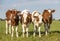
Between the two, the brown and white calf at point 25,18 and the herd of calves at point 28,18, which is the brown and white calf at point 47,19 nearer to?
the herd of calves at point 28,18

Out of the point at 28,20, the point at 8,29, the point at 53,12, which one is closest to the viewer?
the point at 28,20

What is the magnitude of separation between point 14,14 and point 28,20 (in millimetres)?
1560

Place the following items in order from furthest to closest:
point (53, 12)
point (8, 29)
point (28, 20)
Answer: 1. point (8, 29)
2. point (53, 12)
3. point (28, 20)

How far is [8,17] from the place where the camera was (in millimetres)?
22828

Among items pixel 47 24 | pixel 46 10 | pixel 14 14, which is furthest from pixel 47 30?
pixel 14 14

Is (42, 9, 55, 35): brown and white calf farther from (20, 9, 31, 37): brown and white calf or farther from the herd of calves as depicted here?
(20, 9, 31, 37): brown and white calf

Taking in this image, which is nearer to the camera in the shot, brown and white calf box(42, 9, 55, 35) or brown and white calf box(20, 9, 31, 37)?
brown and white calf box(20, 9, 31, 37)

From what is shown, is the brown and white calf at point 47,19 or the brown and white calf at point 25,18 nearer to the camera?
the brown and white calf at point 25,18

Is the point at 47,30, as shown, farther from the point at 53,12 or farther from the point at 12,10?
the point at 12,10

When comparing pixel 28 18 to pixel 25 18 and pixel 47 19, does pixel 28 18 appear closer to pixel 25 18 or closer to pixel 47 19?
pixel 25 18

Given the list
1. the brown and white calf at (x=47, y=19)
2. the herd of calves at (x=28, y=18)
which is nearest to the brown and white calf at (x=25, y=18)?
the herd of calves at (x=28, y=18)

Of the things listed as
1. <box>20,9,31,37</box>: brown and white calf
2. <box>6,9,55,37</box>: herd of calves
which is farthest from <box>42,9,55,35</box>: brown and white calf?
<box>20,9,31,37</box>: brown and white calf

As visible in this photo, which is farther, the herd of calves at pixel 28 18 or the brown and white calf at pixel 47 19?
the brown and white calf at pixel 47 19

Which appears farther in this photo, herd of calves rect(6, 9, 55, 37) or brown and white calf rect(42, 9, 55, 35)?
brown and white calf rect(42, 9, 55, 35)
